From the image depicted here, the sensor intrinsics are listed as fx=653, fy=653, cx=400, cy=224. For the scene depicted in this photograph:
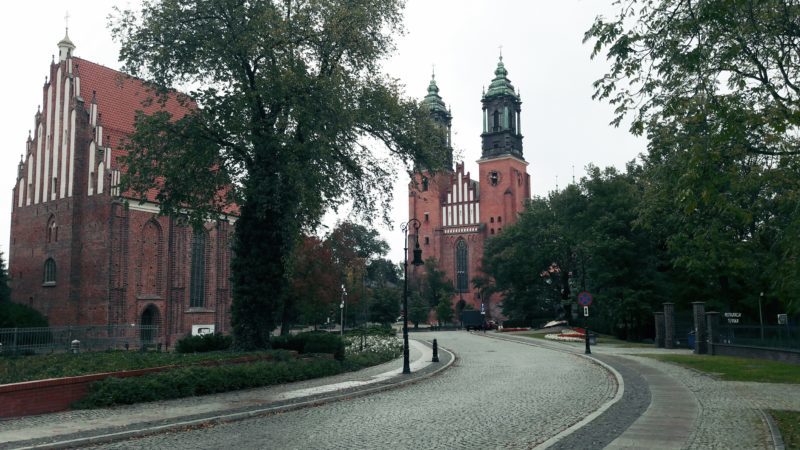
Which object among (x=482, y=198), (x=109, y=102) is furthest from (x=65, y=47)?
(x=482, y=198)

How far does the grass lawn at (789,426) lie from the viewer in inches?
376

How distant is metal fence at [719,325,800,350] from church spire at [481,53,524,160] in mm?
58479

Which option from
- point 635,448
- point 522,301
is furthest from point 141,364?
point 522,301

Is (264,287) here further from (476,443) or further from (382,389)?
(476,443)

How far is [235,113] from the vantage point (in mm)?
20797

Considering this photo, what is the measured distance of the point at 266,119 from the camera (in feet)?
70.6

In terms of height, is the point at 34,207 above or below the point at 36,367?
above

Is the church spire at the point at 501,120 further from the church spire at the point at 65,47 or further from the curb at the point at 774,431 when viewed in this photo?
the curb at the point at 774,431

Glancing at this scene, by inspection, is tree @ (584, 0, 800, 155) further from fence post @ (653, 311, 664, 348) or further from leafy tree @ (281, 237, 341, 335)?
leafy tree @ (281, 237, 341, 335)

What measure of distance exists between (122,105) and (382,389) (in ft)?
119

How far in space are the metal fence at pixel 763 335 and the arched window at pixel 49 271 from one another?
40184mm

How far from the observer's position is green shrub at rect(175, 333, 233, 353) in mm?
23625

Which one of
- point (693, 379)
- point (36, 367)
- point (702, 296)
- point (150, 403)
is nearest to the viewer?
point (150, 403)

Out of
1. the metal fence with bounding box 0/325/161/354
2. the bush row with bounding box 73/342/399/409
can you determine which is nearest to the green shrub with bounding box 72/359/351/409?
the bush row with bounding box 73/342/399/409
